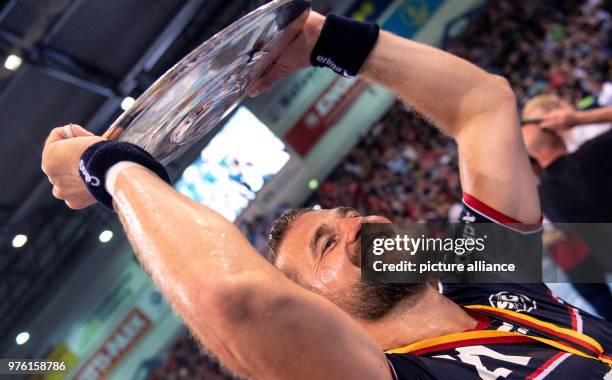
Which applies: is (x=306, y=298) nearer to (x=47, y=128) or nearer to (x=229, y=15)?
(x=47, y=128)

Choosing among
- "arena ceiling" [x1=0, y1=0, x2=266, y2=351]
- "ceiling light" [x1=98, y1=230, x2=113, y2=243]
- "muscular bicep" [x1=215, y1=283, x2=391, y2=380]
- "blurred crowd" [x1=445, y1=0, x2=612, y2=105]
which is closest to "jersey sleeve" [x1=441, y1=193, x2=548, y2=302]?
"muscular bicep" [x1=215, y1=283, x2=391, y2=380]

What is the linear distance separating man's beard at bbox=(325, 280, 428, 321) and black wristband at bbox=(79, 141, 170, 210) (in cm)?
50

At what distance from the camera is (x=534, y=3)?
7691mm

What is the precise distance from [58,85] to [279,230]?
13.8 feet

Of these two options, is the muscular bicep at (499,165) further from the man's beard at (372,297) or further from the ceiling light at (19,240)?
the ceiling light at (19,240)

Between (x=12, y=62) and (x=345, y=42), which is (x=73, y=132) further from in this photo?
(x=12, y=62)

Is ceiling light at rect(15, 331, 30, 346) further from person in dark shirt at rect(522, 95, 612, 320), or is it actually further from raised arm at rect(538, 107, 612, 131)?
raised arm at rect(538, 107, 612, 131)

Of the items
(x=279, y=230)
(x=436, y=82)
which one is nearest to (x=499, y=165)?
(x=436, y=82)

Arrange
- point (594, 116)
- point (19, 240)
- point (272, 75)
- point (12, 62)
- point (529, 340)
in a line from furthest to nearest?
point (19, 240), point (12, 62), point (594, 116), point (272, 75), point (529, 340)

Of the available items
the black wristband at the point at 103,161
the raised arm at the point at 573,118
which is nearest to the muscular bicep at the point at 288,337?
the black wristband at the point at 103,161

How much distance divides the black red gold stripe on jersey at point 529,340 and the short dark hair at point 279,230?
1.30ft

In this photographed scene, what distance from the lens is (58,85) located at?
5090 millimetres

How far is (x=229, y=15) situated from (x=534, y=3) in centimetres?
396

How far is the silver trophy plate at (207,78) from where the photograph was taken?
1.39 meters
